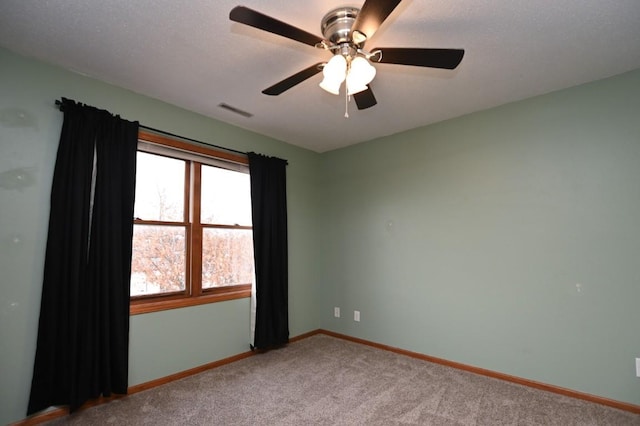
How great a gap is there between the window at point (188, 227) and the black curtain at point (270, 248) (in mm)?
124

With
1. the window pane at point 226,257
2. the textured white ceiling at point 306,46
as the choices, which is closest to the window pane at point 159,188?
the window pane at point 226,257

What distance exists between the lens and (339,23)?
1787 mm

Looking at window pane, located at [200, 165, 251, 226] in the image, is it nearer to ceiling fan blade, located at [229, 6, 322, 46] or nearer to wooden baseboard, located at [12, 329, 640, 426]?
wooden baseboard, located at [12, 329, 640, 426]

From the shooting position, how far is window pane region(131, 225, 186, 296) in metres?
2.83

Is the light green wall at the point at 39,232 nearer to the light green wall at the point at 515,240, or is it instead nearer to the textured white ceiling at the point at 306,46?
the textured white ceiling at the point at 306,46

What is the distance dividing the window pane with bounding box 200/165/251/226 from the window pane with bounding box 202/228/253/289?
13 centimetres

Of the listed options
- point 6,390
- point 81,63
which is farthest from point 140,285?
point 81,63

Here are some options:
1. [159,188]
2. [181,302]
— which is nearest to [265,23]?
[159,188]

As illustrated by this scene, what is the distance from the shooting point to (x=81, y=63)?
2363 millimetres

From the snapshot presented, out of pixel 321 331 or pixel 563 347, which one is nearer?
pixel 563 347

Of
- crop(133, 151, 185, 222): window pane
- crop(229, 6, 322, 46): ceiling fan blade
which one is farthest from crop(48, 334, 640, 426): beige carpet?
crop(229, 6, 322, 46): ceiling fan blade

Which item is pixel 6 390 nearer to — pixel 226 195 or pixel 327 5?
pixel 226 195

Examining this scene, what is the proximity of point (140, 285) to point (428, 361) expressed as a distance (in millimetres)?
2957

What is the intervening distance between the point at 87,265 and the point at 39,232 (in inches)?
15.1
